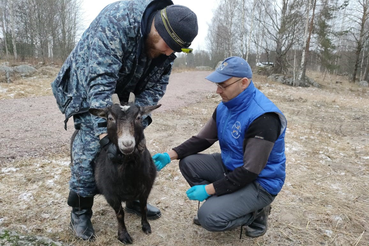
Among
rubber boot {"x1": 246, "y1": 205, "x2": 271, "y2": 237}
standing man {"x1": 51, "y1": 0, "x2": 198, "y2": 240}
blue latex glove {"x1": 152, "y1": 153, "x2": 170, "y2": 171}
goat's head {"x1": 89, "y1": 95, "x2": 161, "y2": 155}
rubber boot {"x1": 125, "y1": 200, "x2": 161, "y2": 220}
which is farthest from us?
rubber boot {"x1": 125, "y1": 200, "x2": 161, "y2": 220}

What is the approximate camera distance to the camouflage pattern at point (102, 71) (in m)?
2.14

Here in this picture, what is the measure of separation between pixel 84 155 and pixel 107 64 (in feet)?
3.18

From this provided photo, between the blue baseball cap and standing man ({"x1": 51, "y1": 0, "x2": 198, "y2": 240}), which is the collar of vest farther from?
standing man ({"x1": 51, "y1": 0, "x2": 198, "y2": 240})

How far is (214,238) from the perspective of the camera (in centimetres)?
264

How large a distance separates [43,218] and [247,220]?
2.20 metres

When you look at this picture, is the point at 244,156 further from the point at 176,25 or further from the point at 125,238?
the point at 125,238

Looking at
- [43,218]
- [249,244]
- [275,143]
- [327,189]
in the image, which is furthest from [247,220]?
[43,218]

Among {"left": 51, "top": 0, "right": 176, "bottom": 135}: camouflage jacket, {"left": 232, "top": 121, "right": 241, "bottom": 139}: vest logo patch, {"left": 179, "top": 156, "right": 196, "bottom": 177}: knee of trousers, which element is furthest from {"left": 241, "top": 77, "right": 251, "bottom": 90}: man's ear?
{"left": 179, "top": 156, "right": 196, "bottom": 177}: knee of trousers

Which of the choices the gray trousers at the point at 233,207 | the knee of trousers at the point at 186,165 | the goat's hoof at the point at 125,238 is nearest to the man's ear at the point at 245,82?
the gray trousers at the point at 233,207

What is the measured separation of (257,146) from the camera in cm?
216

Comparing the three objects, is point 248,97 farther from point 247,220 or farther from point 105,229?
point 105,229

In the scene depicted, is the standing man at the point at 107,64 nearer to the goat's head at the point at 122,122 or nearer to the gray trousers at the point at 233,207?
the goat's head at the point at 122,122

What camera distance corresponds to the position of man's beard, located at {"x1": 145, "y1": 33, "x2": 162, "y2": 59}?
7.27ft

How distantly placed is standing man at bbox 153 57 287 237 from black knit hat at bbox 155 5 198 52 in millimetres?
471
